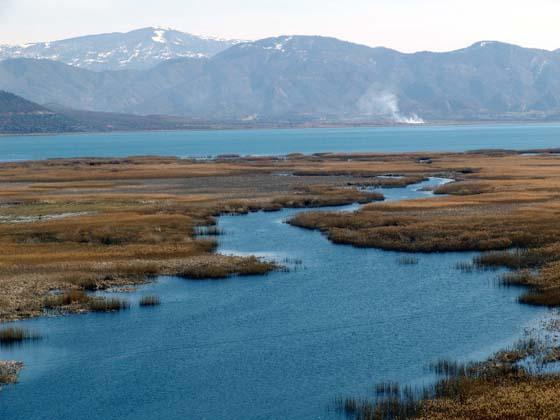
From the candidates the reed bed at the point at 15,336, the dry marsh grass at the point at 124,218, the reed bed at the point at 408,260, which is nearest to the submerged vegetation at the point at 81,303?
the dry marsh grass at the point at 124,218

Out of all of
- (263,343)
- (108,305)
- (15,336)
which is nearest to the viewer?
(263,343)

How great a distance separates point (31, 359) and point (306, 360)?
1179 centimetres

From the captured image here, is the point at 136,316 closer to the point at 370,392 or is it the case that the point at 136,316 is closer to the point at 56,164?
the point at 370,392

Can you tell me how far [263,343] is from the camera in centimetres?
3897

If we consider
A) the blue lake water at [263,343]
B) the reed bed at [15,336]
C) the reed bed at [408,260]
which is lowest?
the blue lake water at [263,343]

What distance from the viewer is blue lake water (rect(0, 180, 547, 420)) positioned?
106 ft

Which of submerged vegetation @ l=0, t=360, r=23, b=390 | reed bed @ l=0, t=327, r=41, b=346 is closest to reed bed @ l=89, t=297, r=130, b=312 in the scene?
reed bed @ l=0, t=327, r=41, b=346

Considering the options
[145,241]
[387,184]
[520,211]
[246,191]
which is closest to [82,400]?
[145,241]

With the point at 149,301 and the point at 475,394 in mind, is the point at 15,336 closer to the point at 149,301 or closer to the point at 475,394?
the point at 149,301

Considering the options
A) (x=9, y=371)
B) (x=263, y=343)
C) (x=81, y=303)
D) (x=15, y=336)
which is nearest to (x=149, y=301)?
(x=81, y=303)

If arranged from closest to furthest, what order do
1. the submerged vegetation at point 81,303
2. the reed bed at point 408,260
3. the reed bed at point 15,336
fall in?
the reed bed at point 15,336 < the submerged vegetation at point 81,303 < the reed bed at point 408,260

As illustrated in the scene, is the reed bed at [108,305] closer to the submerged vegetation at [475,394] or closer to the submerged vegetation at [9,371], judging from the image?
the submerged vegetation at [9,371]

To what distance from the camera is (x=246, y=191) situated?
10475 centimetres

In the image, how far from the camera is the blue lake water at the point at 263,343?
A: 3231 centimetres
